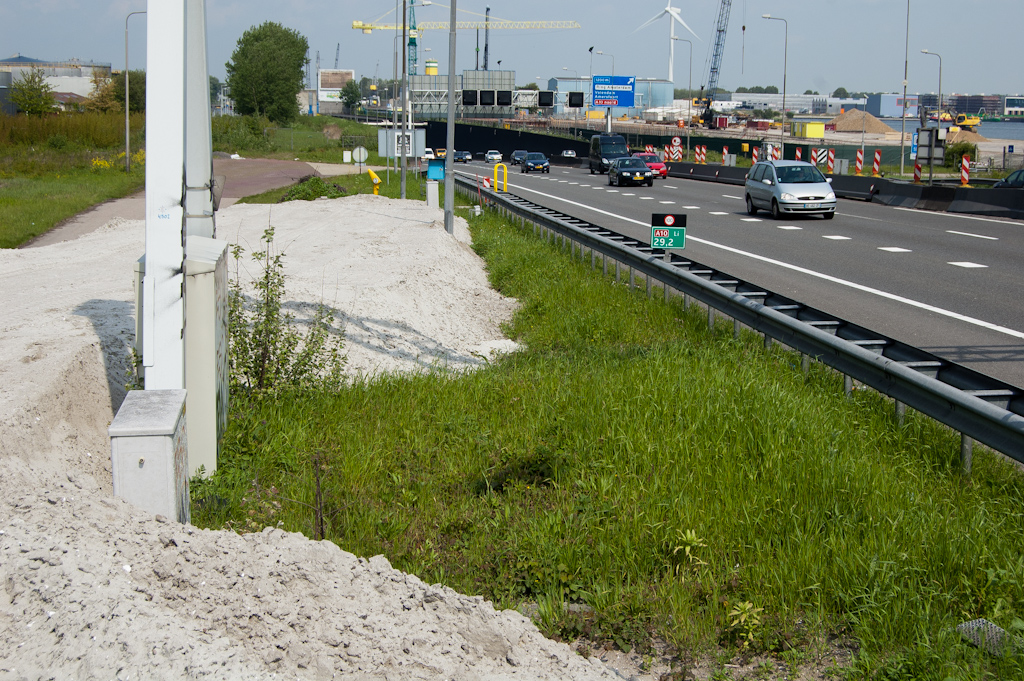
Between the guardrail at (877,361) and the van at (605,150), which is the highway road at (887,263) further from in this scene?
the van at (605,150)

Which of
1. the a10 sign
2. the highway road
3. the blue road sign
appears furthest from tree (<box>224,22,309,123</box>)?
the a10 sign

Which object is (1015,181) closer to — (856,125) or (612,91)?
(612,91)

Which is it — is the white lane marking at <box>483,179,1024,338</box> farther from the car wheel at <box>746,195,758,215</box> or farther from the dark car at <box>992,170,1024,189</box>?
the dark car at <box>992,170,1024,189</box>

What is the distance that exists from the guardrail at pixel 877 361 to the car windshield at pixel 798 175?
48.9 ft

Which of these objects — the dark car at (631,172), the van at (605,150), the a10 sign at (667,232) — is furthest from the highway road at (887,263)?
the van at (605,150)

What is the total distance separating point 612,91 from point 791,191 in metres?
82.9

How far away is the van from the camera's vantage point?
2221 inches

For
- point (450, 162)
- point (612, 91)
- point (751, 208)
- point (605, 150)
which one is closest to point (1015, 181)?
point (751, 208)

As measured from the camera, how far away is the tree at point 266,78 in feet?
351

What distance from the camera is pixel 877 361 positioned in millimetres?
6836

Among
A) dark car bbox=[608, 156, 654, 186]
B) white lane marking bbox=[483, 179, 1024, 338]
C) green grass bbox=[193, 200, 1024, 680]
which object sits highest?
dark car bbox=[608, 156, 654, 186]

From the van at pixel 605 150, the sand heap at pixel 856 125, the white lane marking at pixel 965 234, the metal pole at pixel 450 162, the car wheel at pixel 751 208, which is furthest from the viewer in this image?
the sand heap at pixel 856 125

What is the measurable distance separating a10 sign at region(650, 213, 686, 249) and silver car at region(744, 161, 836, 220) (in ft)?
47.9

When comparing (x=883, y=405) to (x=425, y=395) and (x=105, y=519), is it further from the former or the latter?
(x=105, y=519)
